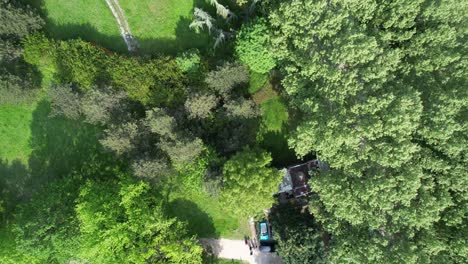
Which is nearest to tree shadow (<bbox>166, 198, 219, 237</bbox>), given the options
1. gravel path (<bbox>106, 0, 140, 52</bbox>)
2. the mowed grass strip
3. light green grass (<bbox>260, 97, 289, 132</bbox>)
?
light green grass (<bbox>260, 97, 289, 132</bbox>)

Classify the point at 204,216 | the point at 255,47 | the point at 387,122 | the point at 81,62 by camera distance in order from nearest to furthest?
the point at 387,122
the point at 255,47
the point at 81,62
the point at 204,216

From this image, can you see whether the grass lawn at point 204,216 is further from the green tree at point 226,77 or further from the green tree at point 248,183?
the green tree at point 226,77

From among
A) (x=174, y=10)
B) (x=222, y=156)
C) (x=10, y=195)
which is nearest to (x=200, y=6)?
(x=174, y=10)

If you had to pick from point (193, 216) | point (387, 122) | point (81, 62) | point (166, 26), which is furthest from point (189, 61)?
point (387, 122)

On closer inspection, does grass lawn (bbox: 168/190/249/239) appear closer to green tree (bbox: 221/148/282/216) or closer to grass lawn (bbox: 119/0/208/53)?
green tree (bbox: 221/148/282/216)

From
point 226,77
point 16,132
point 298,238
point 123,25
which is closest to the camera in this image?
point 298,238

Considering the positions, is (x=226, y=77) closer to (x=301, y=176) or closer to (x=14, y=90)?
(x=301, y=176)
